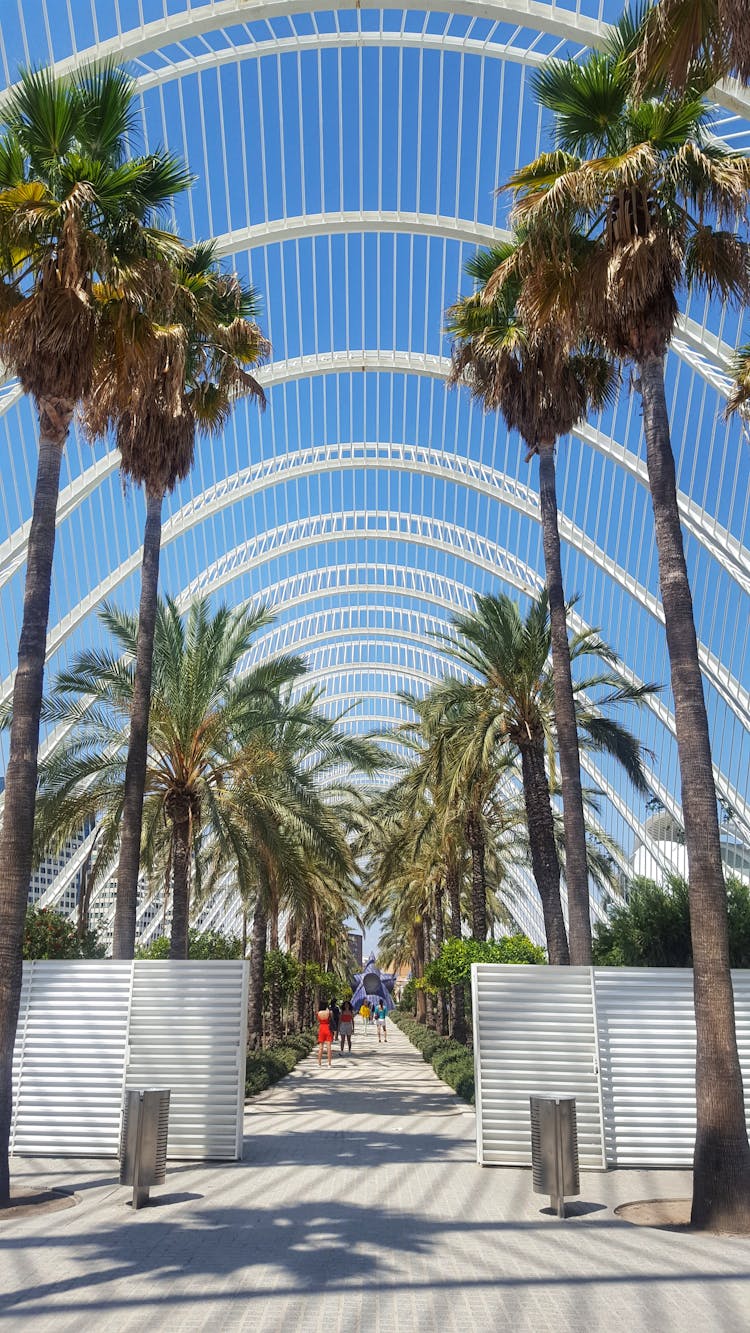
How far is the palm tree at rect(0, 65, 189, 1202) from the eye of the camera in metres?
10.1

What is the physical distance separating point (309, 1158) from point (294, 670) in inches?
422

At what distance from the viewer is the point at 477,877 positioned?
24.9 metres

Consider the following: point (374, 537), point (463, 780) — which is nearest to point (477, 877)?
point (463, 780)

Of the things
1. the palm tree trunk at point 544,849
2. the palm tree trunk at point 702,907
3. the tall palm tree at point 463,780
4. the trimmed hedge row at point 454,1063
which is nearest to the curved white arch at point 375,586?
the tall palm tree at point 463,780

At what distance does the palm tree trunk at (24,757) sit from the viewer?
9.41 meters

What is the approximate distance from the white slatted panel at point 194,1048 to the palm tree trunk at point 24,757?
1.97 meters

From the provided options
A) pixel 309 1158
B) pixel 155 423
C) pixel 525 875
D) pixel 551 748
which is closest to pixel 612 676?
pixel 551 748

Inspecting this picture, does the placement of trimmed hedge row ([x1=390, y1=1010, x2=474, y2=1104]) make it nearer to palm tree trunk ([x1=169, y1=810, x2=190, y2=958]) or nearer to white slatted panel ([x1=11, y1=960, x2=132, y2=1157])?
palm tree trunk ([x1=169, y1=810, x2=190, y2=958])

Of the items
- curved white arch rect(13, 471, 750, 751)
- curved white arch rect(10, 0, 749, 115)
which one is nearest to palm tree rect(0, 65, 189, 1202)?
curved white arch rect(10, 0, 749, 115)

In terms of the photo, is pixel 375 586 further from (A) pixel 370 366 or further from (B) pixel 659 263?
(B) pixel 659 263

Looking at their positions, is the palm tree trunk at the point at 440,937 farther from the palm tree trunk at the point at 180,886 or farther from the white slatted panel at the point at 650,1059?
the white slatted panel at the point at 650,1059

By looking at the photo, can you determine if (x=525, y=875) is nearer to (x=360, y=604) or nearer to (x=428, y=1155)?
(x=360, y=604)

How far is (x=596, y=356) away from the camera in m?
15.1

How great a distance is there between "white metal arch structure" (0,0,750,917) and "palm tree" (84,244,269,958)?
4688 mm
